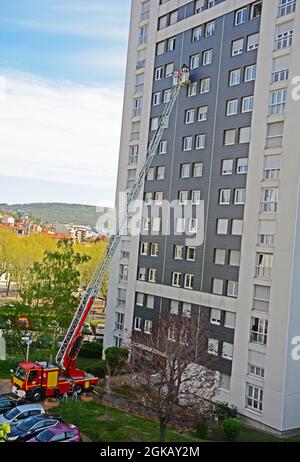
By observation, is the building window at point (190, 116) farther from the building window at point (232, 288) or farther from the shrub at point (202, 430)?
the shrub at point (202, 430)

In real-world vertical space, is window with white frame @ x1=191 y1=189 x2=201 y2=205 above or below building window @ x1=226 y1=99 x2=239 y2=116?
below

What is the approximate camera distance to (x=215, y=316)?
22297mm

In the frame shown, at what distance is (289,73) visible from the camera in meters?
19.9

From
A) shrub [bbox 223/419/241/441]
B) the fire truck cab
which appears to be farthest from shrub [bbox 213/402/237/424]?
the fire truck cab

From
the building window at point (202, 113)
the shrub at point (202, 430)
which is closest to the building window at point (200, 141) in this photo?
the building window at point (202, 113)

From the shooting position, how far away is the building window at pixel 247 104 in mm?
21625

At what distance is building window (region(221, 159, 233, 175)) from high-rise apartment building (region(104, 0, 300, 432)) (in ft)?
0.29

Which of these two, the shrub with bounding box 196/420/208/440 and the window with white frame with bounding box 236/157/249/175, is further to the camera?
the window with white frame with bounding box 236/157/249/175

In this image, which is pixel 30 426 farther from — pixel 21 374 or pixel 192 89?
pixel 192 89

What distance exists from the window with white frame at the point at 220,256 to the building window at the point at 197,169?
3902mm

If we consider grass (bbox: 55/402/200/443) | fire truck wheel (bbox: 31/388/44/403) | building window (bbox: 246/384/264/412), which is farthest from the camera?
fire truck wheel (bbox: 31/388/44/403)

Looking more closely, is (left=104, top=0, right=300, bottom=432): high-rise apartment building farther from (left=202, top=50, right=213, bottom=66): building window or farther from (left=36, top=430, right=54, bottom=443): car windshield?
(left=36, top=430, right=54, bottom=443): car windshield

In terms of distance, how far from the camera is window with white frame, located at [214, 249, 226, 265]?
22.3m
